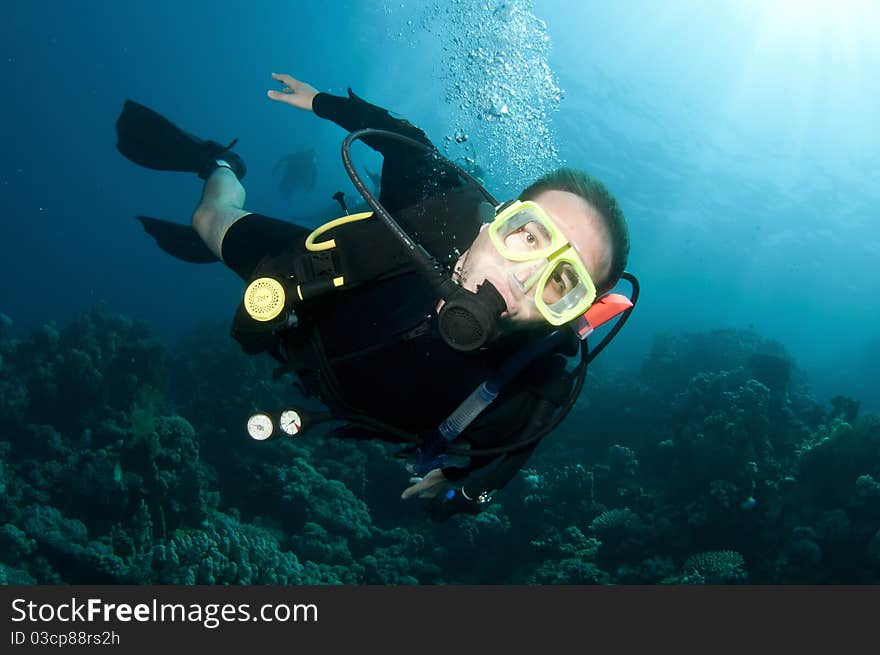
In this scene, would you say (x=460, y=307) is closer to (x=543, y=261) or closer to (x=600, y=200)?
(x=543, y=261)

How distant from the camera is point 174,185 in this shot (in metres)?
69.2

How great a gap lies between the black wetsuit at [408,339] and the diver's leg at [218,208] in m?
0.48

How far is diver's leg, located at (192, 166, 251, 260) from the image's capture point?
3698 millimetres

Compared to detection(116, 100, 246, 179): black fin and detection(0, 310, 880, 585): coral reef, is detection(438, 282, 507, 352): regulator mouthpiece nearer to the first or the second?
detection(116, 100, 246, 179): black fin

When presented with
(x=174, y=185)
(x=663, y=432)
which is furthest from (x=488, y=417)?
(x=174, y=185)

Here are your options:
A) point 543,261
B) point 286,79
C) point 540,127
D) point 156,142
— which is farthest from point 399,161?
point 540,127

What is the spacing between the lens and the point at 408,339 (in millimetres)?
2723

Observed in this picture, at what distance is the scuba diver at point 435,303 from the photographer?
238 centimetres

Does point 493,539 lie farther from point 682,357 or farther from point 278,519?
point 682,357

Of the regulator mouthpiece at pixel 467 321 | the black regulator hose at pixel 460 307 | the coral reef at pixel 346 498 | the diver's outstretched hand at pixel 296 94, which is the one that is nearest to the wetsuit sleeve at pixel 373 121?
the diver's outstretched hand at pixel 296 94

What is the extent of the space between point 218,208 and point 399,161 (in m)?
1.69

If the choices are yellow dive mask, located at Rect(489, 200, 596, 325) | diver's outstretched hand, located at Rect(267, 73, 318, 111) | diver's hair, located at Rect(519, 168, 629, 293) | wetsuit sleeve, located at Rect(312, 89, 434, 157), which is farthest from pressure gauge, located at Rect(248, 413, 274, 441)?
diver's outstretched hand, located at Rect(267, 73, 318, 111)

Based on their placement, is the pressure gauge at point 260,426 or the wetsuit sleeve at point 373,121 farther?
the wetsuit sleeve at point 373,121

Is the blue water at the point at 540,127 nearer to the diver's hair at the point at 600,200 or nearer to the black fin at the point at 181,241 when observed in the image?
the black fin at the point at 181,241
